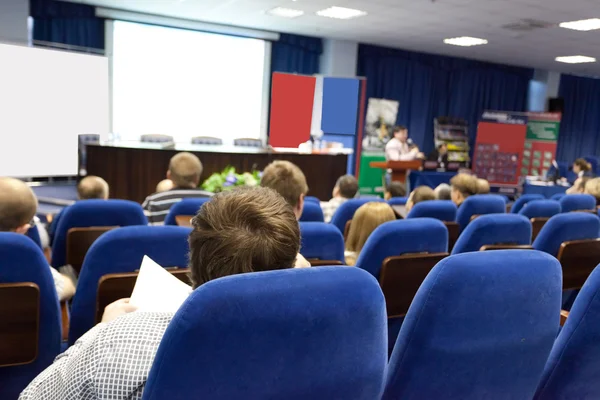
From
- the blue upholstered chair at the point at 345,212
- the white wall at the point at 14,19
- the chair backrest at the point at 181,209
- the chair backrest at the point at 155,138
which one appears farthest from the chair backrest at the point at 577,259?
the white wall at the point at 14,19

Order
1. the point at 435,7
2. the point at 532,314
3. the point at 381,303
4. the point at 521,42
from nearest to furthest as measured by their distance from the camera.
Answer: the point at 381,303
the point at 532,314
the point at 435,7
the point at 521,42

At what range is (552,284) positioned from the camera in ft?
3.92

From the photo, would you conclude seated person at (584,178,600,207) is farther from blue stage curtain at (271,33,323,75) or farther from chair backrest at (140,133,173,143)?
blue stage curtain at (271,33,323,75)

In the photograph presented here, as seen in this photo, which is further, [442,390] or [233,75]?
[233,75]

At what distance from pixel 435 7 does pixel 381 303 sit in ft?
20.5

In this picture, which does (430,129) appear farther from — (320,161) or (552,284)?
(552,284)

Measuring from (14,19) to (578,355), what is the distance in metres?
8.14

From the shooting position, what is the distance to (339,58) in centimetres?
987

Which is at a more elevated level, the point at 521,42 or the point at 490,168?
the point at 521,42

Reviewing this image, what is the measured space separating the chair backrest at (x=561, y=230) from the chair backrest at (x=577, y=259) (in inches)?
1.7

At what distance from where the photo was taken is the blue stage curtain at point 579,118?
13.3 meters

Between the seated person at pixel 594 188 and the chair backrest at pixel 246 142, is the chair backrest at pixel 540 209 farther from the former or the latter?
the chair backrest at pixel 246 142

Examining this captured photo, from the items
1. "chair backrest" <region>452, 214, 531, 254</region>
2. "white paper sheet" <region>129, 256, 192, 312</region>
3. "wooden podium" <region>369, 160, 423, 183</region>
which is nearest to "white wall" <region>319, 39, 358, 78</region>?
"wooden podium" <region>369, 160, 423, 183</region>

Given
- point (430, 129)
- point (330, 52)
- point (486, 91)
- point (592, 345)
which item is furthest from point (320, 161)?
point (486, 91)
